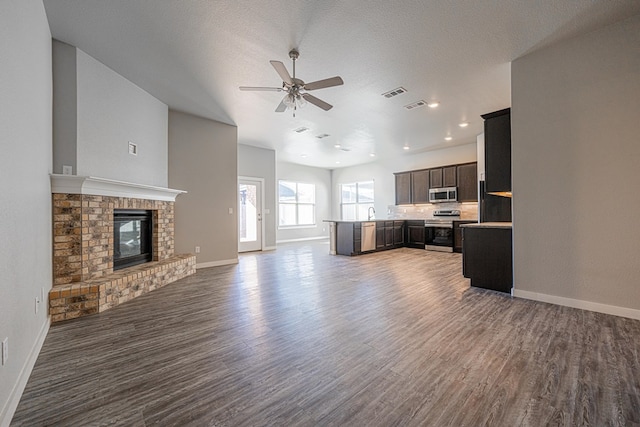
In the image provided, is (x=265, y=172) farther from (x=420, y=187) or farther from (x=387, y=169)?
(x=420, y=187)

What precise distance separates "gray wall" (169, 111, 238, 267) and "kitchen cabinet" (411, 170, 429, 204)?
17.6ft

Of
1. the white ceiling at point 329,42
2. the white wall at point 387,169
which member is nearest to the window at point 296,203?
the white wall at point 387,169

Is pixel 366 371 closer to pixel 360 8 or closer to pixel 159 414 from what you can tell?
pixel 159 414

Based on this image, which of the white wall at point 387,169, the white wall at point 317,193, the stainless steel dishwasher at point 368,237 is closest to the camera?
the stainless steel dishwasher at point 368,237

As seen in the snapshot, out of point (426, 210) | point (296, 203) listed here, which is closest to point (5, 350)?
point (426, 210)

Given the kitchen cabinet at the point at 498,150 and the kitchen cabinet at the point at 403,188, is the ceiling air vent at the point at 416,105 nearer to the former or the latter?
the kitchen cabinet at the point at 498,150

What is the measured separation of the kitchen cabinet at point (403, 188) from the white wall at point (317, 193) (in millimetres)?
3200

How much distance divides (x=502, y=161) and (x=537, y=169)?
0.56 m

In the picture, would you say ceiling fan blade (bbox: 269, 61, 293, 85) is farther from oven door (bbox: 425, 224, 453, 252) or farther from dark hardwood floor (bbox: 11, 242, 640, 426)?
oven door (bbox: 425, 224, 453, 252)

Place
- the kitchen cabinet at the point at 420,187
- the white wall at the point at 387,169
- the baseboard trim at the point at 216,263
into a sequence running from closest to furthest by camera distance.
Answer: the baseboard trim at the point at 216,263 < the white wall at the point at 387,169 < the kitchen cabinet at the point at 420,187

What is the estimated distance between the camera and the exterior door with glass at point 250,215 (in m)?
7.44

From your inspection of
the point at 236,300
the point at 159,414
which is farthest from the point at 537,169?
the point at 159,414

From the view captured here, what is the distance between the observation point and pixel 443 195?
25.0 feet

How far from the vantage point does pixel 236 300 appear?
337cm
